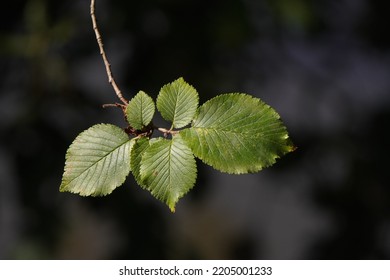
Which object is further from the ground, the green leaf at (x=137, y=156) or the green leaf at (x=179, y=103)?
the green leaf at (x=179, y=103)

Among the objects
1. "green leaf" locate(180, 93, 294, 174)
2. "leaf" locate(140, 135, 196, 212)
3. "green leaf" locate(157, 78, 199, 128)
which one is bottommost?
"leaf" locate(140, 135, 196, 212)

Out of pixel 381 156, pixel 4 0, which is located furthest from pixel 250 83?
pixel 4 0

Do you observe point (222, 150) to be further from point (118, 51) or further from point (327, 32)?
point (327, 32)

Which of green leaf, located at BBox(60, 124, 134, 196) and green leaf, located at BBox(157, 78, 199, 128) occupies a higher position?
green leaf, located at BBox(157, 78, 199, 128)
